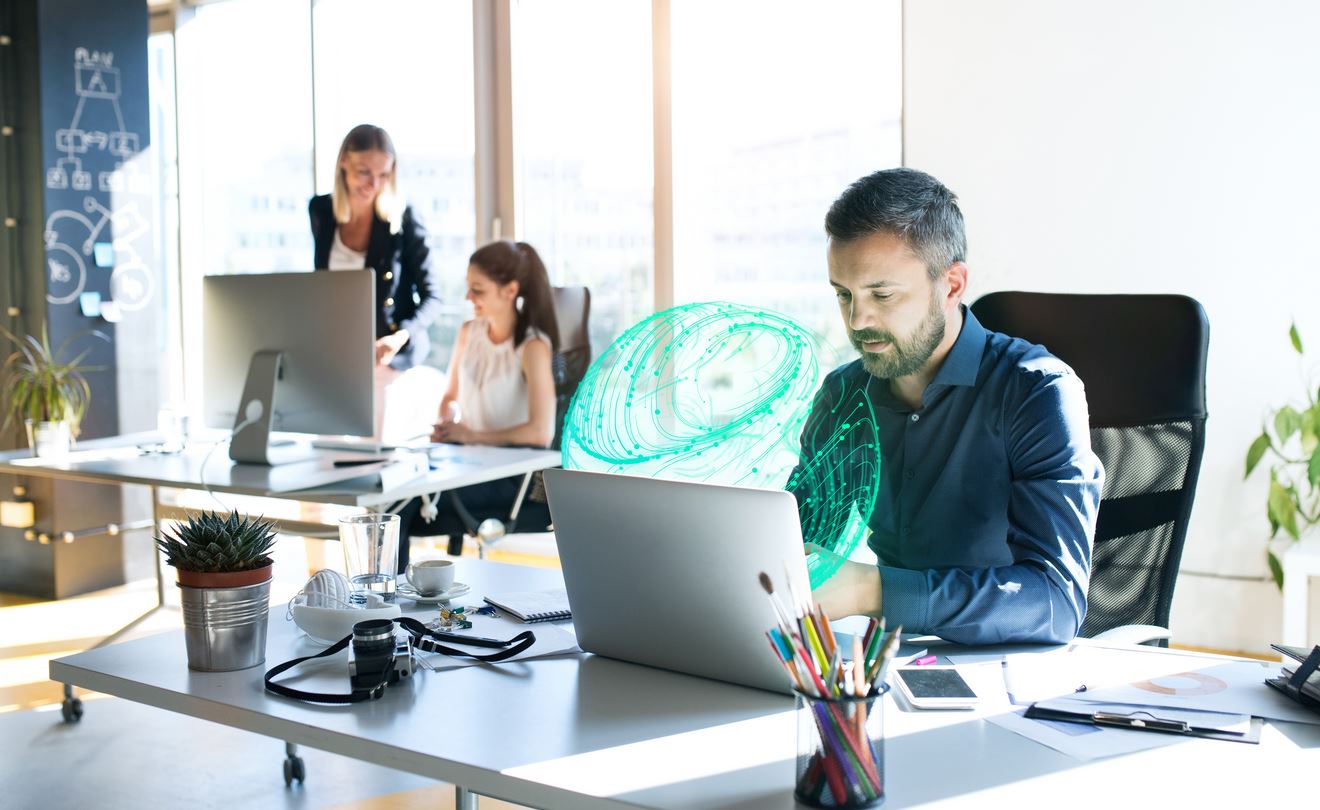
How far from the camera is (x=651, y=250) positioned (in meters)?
4.95

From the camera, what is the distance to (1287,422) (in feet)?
11.2

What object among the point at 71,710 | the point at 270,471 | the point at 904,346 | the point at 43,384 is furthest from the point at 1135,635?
the point at 43,384

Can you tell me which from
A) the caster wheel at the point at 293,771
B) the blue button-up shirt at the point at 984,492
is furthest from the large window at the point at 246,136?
the blue button-up shirt at the point at 984,492

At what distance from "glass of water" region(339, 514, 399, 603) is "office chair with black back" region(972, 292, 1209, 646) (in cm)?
114

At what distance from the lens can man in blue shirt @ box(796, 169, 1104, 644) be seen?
1493 mm

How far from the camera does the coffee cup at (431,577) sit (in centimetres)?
181

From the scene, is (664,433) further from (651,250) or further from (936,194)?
Result: (651,250)

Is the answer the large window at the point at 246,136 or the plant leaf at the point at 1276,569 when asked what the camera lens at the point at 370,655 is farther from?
the large window at the point at 246,136

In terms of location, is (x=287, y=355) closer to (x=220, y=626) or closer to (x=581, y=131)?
(x=220, y=626)

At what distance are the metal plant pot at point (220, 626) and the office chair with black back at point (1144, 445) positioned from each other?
1.33 meters

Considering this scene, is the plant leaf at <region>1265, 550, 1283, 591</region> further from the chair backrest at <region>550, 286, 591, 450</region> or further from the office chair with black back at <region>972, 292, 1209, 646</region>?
the chair backrest at <region>550, 286, 591, 450</region>

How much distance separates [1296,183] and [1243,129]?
220 millimetres

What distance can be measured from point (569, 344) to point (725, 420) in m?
2.40

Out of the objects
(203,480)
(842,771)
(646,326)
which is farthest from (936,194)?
(203,480)
